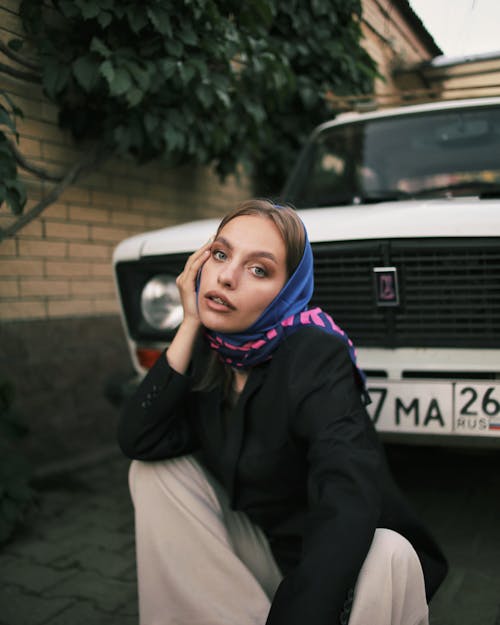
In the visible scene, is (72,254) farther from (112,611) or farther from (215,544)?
(215,544)

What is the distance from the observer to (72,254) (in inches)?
151

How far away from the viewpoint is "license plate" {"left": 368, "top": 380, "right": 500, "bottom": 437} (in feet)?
7.10

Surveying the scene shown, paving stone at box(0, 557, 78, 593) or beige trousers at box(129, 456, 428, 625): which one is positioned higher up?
beige trousers at box(129, 456, 428, 625)

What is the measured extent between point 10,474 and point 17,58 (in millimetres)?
1995

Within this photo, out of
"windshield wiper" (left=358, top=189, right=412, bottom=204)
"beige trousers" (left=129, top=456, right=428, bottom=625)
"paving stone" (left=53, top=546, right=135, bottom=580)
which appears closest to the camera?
"beige trousers" (left=129, top=456, right=428, bottom=625)

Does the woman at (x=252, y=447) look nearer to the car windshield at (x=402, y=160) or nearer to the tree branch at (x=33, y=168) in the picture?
the car windshield at (x=402, y=160)

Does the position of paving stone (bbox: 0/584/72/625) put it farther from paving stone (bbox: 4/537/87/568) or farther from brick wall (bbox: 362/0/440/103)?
brick wall (bbox: 362/0/440/103)

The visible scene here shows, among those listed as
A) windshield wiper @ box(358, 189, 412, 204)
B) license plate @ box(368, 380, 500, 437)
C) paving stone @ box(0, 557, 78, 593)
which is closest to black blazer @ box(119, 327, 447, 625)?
license plate @ box(368, 380, 500, 437)

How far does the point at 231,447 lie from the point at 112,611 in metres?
0.94

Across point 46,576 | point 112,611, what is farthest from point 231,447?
point 46,576

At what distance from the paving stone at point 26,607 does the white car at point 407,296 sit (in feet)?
3.32

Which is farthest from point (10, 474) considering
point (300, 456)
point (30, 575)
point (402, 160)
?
point (402, 160)

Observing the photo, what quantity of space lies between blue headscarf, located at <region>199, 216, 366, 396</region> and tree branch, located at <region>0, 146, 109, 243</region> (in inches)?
70.2

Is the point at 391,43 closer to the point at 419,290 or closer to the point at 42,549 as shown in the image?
the point at 419,290
